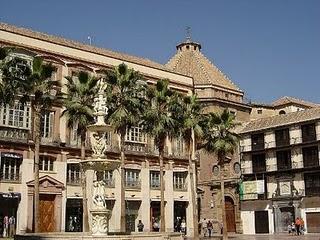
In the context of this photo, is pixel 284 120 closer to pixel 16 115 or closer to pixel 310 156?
pixel 310 156

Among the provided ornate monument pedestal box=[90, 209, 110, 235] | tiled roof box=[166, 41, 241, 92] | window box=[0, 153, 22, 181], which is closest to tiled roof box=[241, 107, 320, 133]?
tiled roof box=[166, 41, 241, 92]

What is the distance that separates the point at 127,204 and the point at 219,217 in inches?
625

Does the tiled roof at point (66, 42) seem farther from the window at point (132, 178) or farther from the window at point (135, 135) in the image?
the window at point (132, 178)

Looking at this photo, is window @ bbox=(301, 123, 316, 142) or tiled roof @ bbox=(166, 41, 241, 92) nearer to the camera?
window @ bbox=(301, 123, 316, 142)

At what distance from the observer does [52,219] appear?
139 ft

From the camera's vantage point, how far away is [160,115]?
39.3m

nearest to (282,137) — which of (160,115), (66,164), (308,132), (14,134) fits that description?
(308,132)

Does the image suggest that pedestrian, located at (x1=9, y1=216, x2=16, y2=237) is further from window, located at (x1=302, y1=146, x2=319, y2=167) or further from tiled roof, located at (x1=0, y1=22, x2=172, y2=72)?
window, located at (x1=302, y1=146, x2=319, y2=167)

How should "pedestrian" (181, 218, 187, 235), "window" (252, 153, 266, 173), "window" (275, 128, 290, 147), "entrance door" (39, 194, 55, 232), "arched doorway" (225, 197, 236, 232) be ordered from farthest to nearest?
"arched doorway" (225, 197, 236, 232), "window" (252, 153, 266, 173), "window" (275, 128, 290, 147), "pedestrian" (181, 218, 187, 235), "entrance door" (39, 194, 55, 232)

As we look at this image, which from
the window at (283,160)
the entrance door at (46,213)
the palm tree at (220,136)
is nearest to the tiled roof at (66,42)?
the palm tree at (220,136)

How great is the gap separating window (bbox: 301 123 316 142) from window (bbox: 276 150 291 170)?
8.00 ft

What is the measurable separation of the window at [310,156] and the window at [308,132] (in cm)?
97

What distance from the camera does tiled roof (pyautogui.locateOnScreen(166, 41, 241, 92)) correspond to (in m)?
65.7

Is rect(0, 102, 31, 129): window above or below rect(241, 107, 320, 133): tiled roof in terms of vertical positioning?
below
